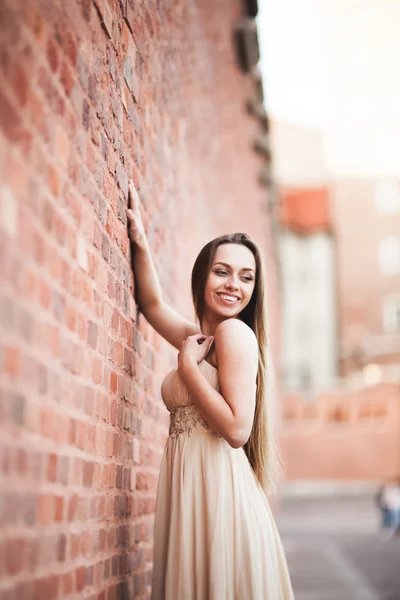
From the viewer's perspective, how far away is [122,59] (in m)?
2.92

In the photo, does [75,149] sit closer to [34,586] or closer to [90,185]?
[90,185]

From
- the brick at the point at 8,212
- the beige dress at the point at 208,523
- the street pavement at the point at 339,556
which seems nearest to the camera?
the brick at the point at 8,212

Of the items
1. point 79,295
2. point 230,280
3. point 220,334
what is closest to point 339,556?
point 230,280

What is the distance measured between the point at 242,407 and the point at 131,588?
1.08 metres

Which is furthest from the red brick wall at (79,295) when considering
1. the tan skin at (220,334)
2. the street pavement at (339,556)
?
the street pavement at (339,556)

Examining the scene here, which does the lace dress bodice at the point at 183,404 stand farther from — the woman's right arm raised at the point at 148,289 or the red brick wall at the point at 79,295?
the woman's right arm raised at the point at 148,289

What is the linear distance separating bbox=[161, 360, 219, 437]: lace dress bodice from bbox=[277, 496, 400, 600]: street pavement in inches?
187

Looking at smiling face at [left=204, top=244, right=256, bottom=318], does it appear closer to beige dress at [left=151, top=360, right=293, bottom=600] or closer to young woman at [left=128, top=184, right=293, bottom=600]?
young woman at [left=128, top=184, right=293, bottom=600]

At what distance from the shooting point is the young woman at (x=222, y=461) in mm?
2449

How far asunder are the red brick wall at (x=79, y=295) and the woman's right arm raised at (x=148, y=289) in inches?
3.8

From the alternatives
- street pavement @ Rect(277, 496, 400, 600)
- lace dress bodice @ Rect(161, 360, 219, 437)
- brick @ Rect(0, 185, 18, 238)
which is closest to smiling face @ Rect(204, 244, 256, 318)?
lace dress bodice @ Rect(161, 360, 219, 437)

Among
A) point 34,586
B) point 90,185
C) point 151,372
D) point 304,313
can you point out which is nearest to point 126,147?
point 90,185

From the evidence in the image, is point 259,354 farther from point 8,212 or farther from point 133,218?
point 8,212

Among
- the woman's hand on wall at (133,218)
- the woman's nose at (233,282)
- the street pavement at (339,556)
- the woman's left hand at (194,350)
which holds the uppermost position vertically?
the woman's hand on wall at (133,218)
